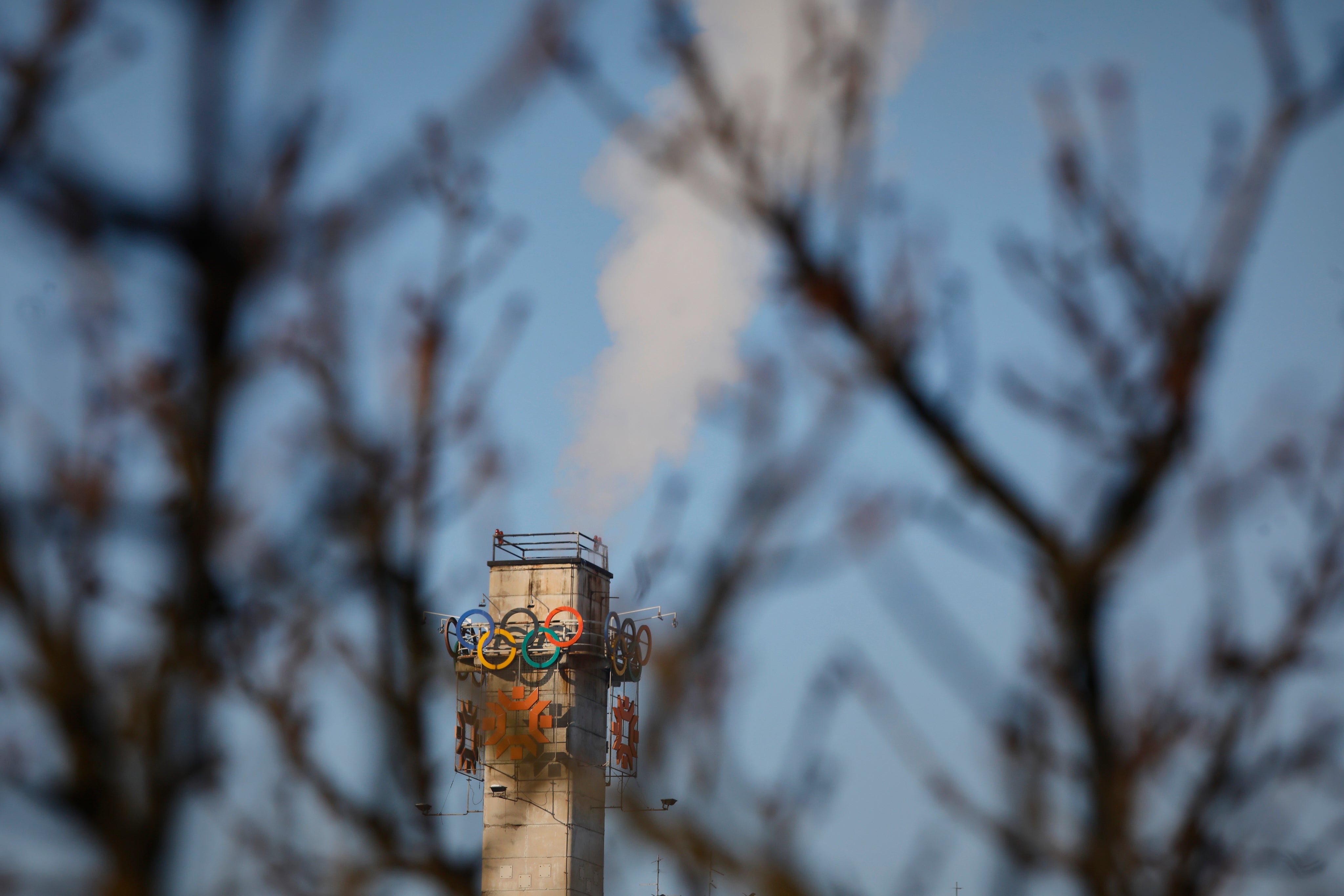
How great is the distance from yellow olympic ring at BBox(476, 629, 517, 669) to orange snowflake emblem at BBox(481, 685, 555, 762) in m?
1.05

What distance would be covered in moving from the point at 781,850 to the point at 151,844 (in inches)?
82.5

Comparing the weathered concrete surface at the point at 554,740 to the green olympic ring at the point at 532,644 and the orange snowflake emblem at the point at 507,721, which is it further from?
the green olympic ring at the point at 532,644

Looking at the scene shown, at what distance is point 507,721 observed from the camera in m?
51.1

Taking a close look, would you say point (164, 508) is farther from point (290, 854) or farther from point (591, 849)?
point (591, 849)

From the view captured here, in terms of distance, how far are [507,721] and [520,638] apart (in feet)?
9.96

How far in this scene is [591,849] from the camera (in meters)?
51.8

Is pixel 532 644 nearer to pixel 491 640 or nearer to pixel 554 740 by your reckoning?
pixel 491 640

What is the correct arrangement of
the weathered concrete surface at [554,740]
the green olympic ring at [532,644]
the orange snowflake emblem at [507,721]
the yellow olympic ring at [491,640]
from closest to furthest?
1. the weathered concrete surface at [554,740]
2. the orange snowflake emblem at [507,721]
3. the green olympic ring at [532,644]
4. the yellow olympic ring at [491,640]

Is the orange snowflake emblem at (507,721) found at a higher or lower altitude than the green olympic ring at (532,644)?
lower

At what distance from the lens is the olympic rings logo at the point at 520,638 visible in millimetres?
50719

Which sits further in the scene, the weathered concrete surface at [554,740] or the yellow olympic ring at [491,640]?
the yellow olympic ring at [491,640]

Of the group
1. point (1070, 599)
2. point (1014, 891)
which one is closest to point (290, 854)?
point (1014, 891)

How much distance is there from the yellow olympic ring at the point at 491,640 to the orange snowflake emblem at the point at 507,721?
1.05 metres

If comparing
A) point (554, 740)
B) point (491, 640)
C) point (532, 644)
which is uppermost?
point (491, 640)
